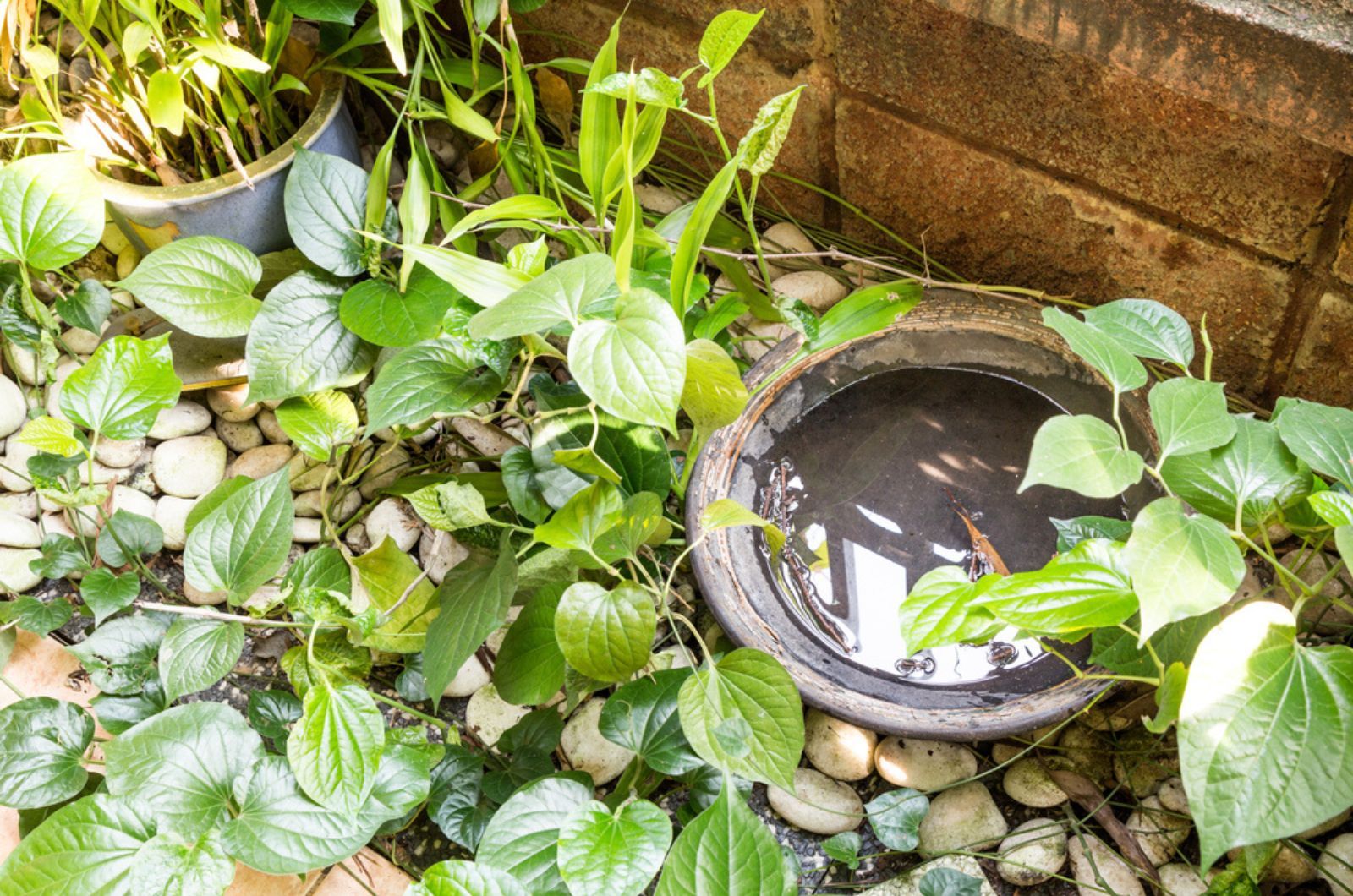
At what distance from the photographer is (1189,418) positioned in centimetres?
Answer: 95

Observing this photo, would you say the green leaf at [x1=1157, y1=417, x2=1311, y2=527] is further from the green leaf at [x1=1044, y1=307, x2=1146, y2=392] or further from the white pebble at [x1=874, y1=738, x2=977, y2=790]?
the white pebble at [x1=874, y1=738, x2=977, y2=790]

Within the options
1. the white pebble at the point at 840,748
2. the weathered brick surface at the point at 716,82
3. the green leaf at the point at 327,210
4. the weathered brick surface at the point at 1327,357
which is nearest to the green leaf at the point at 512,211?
the green leaf at the point at 327,210

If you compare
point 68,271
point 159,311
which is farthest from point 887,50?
point 68,271

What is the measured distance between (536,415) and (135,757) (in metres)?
0.54

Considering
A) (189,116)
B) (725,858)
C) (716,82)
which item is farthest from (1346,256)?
(189,116)

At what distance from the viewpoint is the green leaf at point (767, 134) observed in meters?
1.06

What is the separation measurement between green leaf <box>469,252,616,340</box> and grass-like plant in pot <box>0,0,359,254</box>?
1.98 ft

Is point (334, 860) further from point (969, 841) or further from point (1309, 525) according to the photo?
point (1309, 525)

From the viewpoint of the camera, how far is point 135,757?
1.12m

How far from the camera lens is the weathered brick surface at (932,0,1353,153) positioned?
3.44ft

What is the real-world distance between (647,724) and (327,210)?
0.72m

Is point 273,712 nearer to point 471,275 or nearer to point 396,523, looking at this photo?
point 396,523

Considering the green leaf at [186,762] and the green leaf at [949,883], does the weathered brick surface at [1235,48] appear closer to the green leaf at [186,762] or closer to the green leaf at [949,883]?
the green leaf at [949,883]

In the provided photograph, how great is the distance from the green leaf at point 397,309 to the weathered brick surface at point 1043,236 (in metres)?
0.64
